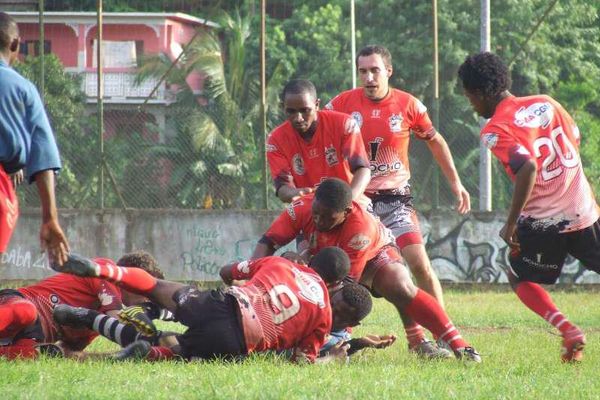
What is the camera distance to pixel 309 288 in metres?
7.75

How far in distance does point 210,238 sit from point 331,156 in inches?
331

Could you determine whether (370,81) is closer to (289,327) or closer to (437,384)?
(289,327)

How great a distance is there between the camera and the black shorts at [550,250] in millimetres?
8562

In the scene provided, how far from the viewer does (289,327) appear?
25.4 feet

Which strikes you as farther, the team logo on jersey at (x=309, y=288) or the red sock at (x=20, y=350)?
the red sock at (x=20, y=350)

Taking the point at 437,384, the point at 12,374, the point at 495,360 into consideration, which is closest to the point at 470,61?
the point at 495,360

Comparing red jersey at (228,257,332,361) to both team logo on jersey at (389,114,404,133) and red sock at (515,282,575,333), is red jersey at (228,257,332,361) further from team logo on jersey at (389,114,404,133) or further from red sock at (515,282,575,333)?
team logo on jersey at (389,114,404,133)

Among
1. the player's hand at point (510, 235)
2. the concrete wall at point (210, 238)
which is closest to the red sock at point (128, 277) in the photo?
the player's hand at point (510, 235)

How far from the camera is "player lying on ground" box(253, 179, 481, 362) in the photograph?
8.37 meters

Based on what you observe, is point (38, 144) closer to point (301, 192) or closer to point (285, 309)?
point (285, 309)

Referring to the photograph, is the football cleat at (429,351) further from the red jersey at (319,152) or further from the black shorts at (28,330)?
the black shorts at (28,330)

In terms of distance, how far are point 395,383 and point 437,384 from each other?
0.24 m

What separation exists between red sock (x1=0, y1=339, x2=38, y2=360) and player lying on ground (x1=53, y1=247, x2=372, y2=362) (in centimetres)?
69

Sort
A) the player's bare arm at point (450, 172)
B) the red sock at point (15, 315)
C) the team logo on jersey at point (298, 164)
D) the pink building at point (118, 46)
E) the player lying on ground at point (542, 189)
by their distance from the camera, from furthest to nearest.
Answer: the pink building at point (118, 46), the player's bare arm at point (450, 172), the team logo on jersey at point (298, 164), the player lying on ground at point (542, 189), the red sock at point (15, 315)
